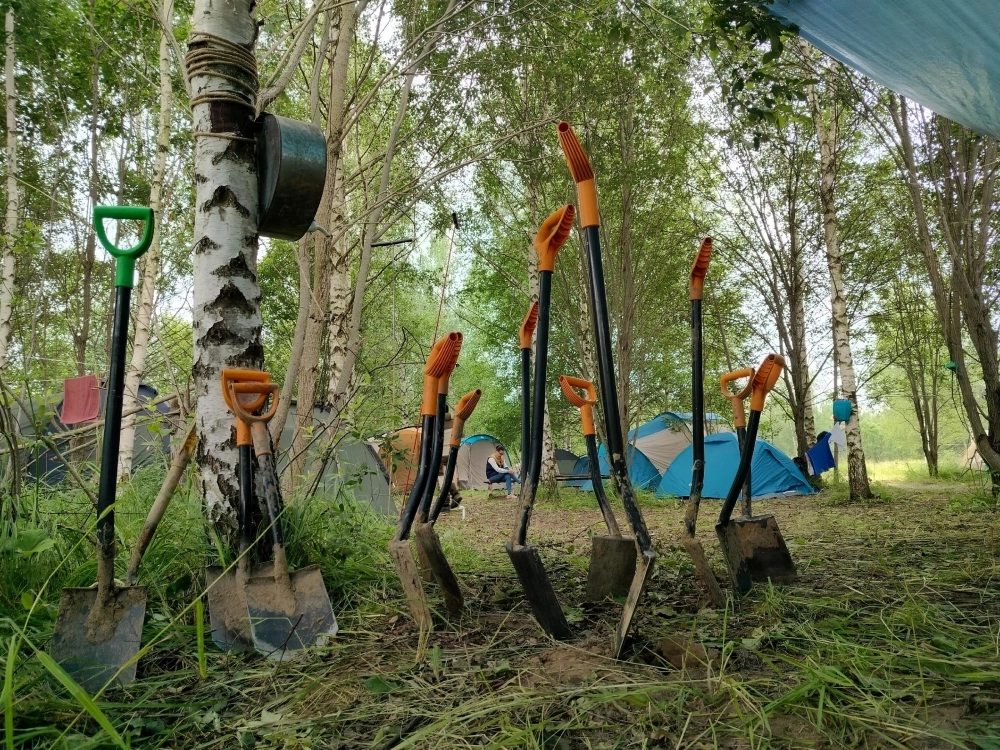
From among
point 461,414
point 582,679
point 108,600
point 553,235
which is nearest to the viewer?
point 582,679

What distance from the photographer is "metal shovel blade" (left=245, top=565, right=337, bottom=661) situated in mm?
1738

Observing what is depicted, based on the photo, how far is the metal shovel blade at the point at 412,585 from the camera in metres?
1.80

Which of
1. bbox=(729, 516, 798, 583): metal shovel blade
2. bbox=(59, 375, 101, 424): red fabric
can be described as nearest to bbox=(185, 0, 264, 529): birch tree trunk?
bbox=(729, 516, 798, 583): metal shovel blade

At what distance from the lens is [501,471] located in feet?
39.1

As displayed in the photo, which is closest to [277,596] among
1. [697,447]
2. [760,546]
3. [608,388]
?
[608,388]

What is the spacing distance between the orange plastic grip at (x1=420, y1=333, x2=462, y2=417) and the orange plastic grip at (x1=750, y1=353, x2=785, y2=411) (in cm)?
114

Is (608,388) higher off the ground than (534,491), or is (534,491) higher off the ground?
(608,388)

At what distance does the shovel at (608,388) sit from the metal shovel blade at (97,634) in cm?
130

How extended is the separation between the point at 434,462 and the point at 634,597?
85cm

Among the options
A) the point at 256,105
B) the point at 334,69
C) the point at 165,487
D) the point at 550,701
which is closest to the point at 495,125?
the point at 334,69

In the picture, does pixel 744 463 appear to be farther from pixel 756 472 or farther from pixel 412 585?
pixel 756 472

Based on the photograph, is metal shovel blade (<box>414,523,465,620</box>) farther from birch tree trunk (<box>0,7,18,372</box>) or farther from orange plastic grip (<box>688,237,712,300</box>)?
birch tree trunk (<box>0,7,18,372</box>)

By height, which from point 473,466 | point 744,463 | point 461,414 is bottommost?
point 473,466

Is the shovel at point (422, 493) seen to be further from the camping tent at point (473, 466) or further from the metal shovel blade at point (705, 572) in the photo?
the camping tent at point (473, 466)
